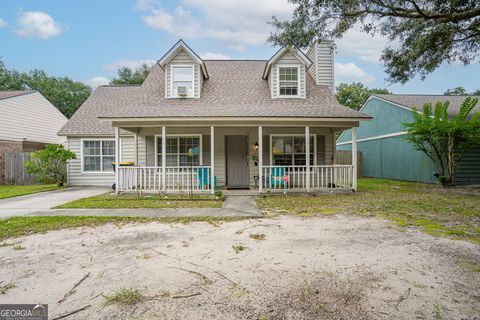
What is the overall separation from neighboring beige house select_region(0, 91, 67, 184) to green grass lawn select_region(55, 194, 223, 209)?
392 inches

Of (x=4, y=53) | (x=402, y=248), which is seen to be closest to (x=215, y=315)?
(x=402, y=248)

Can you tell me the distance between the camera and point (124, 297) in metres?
2.38

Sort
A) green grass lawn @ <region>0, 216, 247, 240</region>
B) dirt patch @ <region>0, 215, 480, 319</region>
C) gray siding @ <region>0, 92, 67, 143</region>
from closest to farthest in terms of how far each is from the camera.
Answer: dirt patch @ <region>0, 215, 480, 319</region> < green grass lawn @ <region>0, 216, 247, 240</region> < gray siding @ <region>0, 92, 67, 143</region>

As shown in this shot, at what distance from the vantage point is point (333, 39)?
851 centimetres

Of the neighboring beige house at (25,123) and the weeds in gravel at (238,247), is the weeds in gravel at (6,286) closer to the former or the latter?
the weeds in gravel at (238,247)

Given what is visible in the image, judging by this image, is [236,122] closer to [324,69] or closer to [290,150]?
[290,150]

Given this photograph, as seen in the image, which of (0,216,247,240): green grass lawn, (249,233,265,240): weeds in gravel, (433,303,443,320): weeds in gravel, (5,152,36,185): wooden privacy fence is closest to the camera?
(433,303,443,320): weeds in gravel

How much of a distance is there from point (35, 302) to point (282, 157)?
9.29 m

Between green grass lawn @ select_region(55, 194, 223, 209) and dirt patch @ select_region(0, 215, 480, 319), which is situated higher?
green grass lawn @ select_region(55, 194, 223, 209)

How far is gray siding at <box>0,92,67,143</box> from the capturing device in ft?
49.1

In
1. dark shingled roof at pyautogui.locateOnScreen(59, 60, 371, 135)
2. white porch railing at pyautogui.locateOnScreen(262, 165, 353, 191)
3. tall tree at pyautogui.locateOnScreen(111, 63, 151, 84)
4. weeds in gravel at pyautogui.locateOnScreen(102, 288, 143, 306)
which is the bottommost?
weeds in gravel at pyautogui.locateOnScreen(102, 288, 143, 306)

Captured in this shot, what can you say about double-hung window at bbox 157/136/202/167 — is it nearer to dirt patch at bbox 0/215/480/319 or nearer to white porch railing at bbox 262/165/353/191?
white porch railing at bbox 262/165/353/191

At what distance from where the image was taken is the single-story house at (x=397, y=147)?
38.9 ft

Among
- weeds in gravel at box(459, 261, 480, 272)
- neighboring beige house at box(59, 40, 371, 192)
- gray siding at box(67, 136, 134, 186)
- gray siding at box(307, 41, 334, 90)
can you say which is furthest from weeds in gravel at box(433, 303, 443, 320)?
gray siding at box(67, 136, 134, 186)
